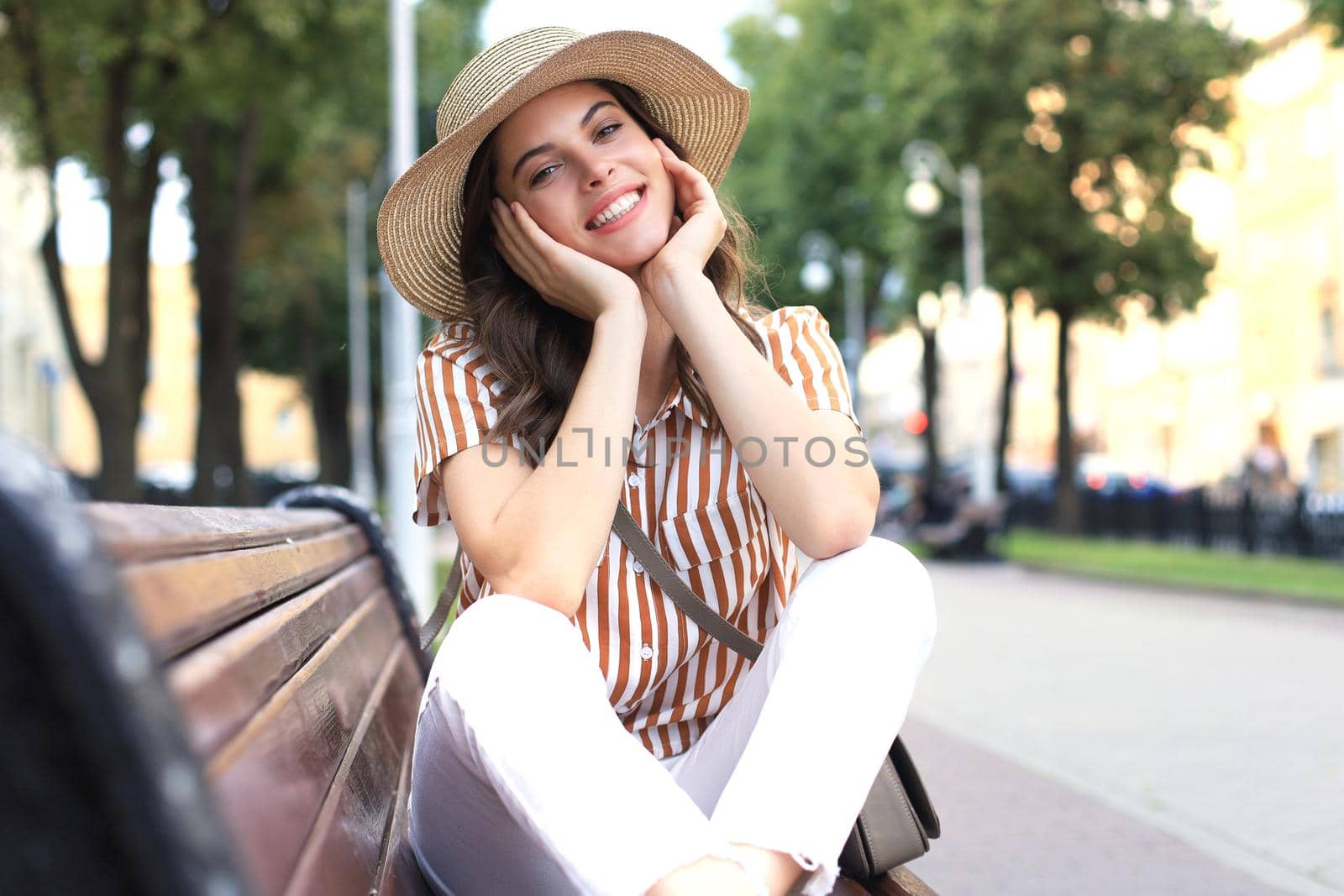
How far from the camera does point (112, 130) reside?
48.2ft

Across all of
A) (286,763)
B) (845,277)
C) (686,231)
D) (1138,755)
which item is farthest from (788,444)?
(845,277)

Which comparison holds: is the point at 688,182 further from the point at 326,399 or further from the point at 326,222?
the point at 326,399

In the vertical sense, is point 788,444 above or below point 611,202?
below

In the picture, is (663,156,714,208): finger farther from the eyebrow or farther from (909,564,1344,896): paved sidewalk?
(909,564,1344,896): paved sidewalk

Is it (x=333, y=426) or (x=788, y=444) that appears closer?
(x=788, y=444)

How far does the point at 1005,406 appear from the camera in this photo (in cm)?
2769

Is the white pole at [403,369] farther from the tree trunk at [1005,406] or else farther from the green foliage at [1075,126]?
the tree trunk at [1005,406]

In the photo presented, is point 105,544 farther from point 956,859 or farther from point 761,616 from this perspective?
point 956,859

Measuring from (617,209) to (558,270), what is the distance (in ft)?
0.62

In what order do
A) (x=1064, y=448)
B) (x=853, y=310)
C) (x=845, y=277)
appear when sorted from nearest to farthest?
(x=1064, y=448), (x=845, y=277), (x=853, y=310)

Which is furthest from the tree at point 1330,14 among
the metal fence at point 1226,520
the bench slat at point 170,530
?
the bench slat at point 170,530

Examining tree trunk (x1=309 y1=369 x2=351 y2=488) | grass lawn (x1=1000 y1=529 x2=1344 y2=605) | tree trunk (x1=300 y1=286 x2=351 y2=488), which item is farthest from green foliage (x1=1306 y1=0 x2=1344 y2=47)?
tree trunk (x1=309 y1=369 x2=351 y2=488)

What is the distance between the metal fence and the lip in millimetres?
16495

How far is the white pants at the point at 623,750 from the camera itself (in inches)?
68.8
